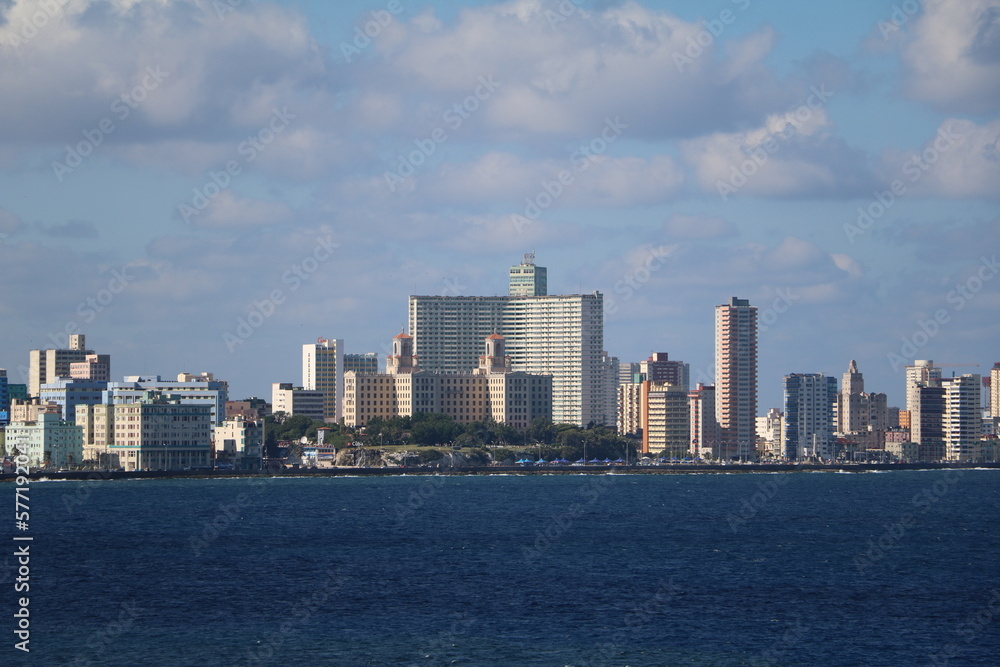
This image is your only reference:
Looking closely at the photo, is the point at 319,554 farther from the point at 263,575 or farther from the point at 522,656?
the point at 522,656

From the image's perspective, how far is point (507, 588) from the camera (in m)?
83.7

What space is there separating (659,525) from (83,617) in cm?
6701

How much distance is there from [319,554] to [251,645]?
37632mm

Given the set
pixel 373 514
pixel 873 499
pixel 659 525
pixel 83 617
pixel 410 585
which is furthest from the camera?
pixel 873 499

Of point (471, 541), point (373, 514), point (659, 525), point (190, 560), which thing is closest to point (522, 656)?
point (190, 560)

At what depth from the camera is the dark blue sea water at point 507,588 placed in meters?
64.8

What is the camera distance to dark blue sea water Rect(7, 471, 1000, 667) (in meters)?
64.8

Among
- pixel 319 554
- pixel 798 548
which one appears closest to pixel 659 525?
pixel 798 548

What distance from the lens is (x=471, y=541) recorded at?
113m

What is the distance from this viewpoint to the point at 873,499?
18075 centimetres

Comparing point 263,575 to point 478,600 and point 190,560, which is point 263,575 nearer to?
point 190,560

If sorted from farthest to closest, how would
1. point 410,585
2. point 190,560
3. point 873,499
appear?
point 873,499 < point 190,560 < point 410,585

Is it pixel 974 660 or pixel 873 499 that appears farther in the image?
pixel 873 499

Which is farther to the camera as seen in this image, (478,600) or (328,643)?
(478,600)
